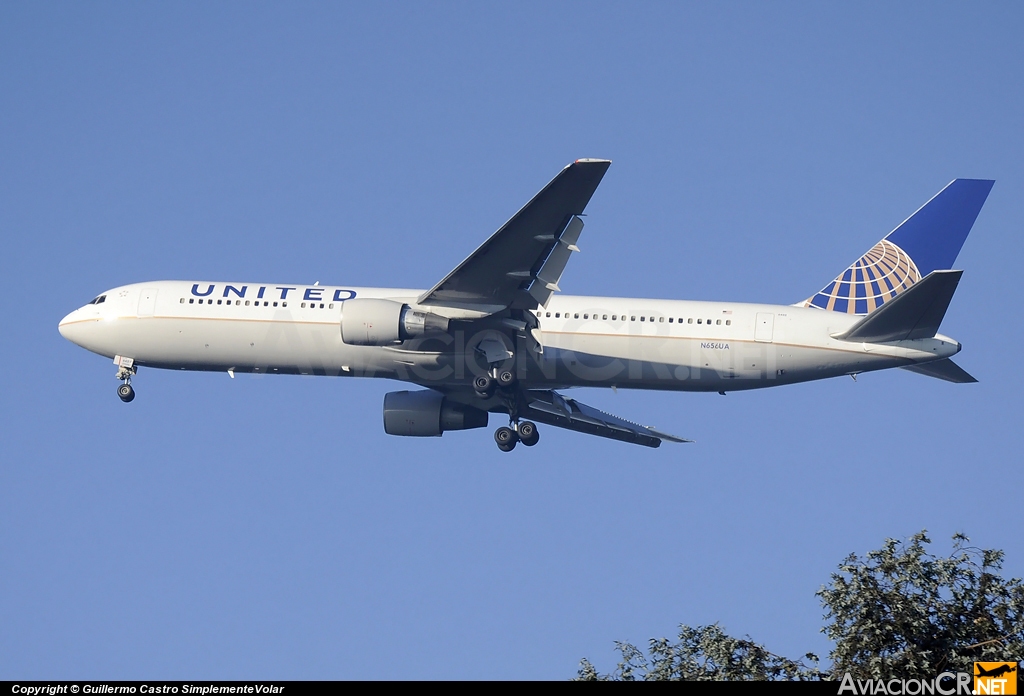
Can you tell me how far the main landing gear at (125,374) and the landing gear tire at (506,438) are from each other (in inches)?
496

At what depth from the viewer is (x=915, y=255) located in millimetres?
39156

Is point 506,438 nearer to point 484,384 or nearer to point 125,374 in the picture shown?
point 484,384

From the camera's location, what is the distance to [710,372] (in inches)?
1444

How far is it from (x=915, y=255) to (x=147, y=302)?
1004 inches

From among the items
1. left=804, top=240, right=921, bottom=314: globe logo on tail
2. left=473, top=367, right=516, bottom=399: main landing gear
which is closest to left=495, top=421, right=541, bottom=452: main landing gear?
left=473, top=367, right=516, bottom=399: main landing gear

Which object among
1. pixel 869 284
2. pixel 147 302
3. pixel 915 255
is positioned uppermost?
pixel 915 255

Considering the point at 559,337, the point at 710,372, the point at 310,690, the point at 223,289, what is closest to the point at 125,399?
the point at 223,289

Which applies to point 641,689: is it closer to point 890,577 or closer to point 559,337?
point 890,577

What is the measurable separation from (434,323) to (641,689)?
16.6 metres

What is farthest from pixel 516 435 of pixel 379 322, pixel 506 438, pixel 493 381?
pixel 379 322

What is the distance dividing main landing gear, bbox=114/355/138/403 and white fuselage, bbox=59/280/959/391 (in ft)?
5.14

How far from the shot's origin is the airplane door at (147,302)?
129 feet

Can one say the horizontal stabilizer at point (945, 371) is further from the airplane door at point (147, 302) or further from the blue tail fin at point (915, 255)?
the airplane door at point (147, 302)

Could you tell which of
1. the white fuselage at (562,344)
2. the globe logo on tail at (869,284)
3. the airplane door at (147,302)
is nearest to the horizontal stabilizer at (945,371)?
the white fuselage at (562,344)
